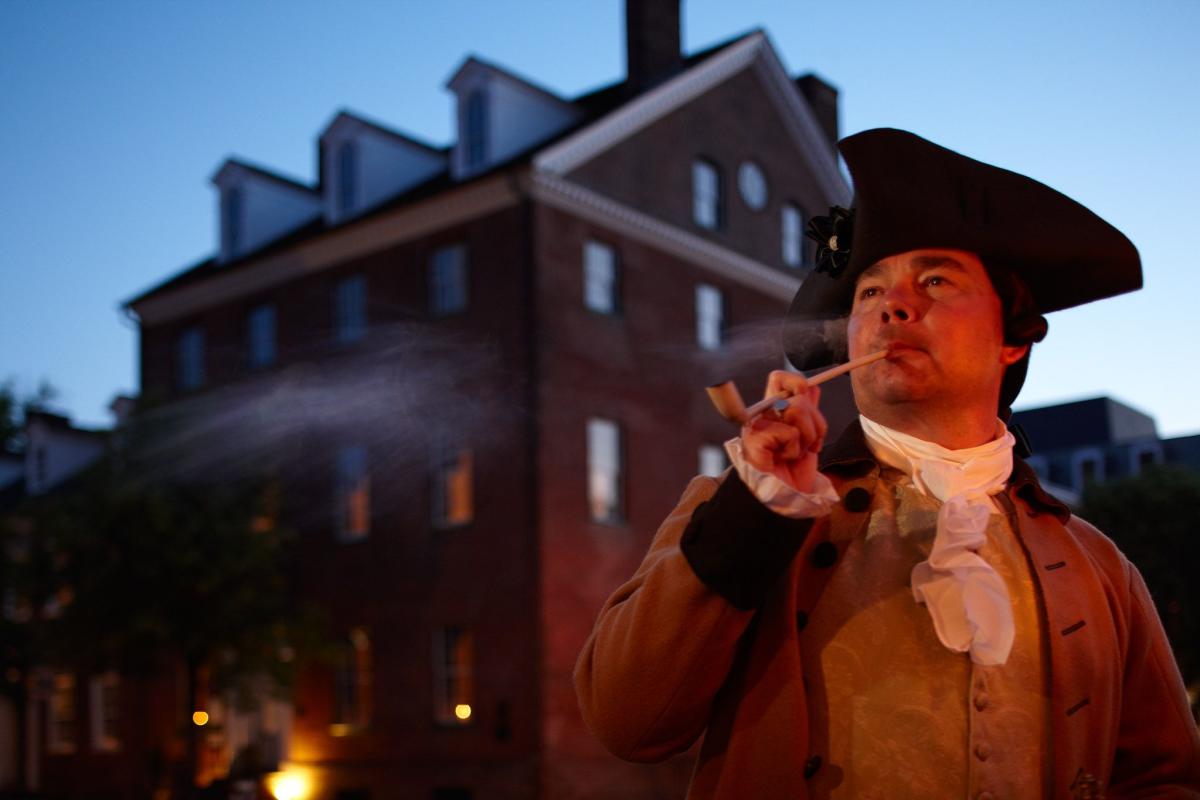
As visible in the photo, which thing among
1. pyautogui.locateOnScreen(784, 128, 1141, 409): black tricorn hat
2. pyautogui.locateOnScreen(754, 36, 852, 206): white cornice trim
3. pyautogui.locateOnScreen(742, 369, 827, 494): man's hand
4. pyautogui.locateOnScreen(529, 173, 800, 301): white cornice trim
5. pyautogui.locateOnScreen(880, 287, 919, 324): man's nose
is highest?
pyautogui.locateOnScreen(754, 36, 852, 206): white cornice trim

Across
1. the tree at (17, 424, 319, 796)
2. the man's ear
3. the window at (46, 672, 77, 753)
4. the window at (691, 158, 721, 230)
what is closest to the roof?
the window at (691, 158, 721, 230)

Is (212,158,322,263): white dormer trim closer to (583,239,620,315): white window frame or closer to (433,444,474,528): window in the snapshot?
(433,444,474,528): window

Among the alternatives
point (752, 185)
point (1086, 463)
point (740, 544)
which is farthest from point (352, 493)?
point (740, 544)

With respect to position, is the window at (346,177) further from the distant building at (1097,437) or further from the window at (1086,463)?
the distant building at (1097,437)

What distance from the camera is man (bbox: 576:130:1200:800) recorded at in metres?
2.30

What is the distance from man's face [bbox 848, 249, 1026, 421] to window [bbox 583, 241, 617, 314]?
20.4 metres

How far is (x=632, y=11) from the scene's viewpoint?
25.7 m

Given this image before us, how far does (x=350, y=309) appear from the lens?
994 inches

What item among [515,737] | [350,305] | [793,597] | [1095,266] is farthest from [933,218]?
[350,305]

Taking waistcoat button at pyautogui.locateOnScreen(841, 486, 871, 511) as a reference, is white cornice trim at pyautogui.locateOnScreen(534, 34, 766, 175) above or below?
above

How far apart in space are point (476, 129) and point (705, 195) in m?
4.19

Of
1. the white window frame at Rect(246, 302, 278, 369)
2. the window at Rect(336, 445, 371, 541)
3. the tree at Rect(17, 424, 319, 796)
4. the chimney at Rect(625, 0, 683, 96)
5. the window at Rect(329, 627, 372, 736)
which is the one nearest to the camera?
the tree at Rect(17, 424, 319, 796)

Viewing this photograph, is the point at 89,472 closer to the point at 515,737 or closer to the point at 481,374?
the point at 481,374

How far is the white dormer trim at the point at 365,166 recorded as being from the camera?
26359 mm
